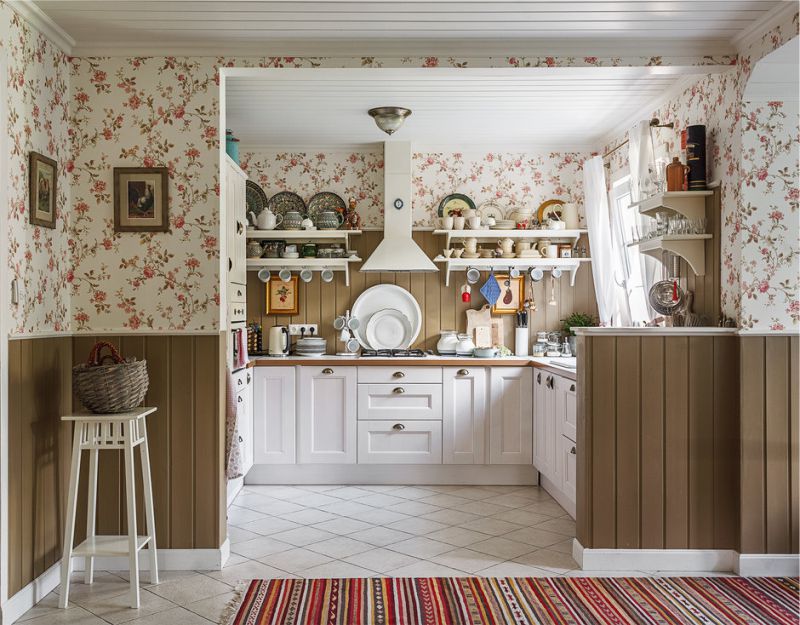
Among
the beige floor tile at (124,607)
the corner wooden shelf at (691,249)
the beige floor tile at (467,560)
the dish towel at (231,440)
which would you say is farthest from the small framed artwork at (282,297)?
the corner wooden shelf at (691,249)

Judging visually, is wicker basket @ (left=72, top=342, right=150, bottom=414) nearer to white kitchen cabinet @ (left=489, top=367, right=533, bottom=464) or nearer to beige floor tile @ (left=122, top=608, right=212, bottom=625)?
beige floor tile @ (left=122, top=608, right=212, bottom=625)

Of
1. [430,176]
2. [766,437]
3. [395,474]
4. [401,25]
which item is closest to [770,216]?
[766,437]

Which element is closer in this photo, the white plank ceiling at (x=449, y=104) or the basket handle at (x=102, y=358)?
the basket handle at (x=102, y=358)

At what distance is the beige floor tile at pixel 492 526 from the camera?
12.5ft

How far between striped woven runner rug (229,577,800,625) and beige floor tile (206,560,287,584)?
0.08 meters

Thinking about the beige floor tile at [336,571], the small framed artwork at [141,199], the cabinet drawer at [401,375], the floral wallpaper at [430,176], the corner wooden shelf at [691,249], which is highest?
the floral wallpaper at [430,176]

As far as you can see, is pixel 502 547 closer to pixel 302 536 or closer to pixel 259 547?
pixel 302 536

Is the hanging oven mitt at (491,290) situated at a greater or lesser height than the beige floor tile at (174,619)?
greater

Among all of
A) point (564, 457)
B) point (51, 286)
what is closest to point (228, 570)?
point (51, 286)

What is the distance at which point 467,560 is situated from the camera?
11.0ft

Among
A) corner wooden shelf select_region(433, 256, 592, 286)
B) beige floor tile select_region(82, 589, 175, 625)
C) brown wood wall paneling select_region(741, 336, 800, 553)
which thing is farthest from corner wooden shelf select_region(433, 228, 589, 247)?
beige floor tile select_region(82, 589, 175, 625)

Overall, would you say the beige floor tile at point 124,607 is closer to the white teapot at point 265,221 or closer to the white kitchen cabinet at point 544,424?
the white kitchen cabinet at point 544,424

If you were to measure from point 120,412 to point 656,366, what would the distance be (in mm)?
2376

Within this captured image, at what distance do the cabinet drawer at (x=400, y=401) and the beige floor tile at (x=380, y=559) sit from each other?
4.48ft
